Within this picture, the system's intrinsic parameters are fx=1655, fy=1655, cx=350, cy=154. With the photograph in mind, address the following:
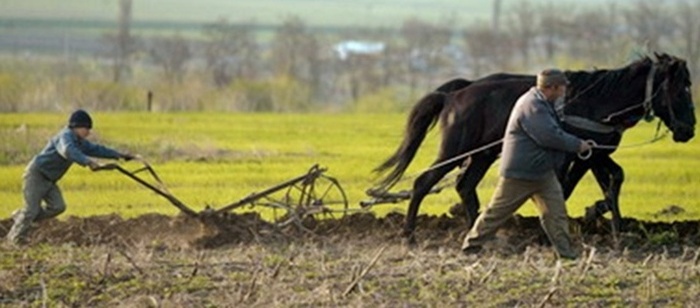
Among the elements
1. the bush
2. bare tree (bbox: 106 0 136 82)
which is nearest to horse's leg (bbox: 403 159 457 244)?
the bush

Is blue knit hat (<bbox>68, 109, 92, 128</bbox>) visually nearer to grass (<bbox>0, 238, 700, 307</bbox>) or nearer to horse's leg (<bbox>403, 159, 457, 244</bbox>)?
grass (<bbox>0, 238, 700, 307</bbox>)

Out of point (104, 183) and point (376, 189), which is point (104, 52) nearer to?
point (104, 183)

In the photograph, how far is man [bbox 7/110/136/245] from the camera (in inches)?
555

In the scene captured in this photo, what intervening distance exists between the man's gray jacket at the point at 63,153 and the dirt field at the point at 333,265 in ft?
2.17

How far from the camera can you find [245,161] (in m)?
24.8

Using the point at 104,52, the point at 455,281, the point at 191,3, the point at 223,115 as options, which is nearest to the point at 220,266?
the point at 455,281

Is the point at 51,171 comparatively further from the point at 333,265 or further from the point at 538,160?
the point at 538,160

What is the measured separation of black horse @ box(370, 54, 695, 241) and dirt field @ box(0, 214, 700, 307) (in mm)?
486

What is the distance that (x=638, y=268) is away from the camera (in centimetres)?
1296

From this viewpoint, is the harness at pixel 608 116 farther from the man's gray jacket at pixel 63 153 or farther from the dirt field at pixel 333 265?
the man's gray jacket at pixel 63 153

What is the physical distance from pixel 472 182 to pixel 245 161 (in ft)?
32.9

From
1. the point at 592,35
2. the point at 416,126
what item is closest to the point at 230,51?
the point at 592,35

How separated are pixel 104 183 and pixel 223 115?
17470 millimetres

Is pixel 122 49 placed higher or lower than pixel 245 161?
lower
